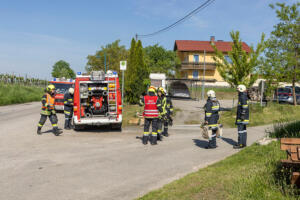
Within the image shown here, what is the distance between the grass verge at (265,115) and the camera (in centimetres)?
1445

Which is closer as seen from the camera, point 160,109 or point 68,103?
point 160,109

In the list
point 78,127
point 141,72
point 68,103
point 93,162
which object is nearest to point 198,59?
point 141,72

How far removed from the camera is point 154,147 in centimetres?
902

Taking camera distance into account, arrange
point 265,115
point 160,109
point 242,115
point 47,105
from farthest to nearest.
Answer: point 265,115
point 47,105
point 160,109
point 242,115

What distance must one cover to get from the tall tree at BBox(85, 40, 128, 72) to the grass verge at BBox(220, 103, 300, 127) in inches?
1218

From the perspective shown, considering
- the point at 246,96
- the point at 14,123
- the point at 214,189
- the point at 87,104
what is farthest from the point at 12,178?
the point at 14,123

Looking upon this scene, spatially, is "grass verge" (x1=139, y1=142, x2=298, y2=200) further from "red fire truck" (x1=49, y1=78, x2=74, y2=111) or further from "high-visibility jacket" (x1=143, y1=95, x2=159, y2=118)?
"red fire truck" (x1=49, y1=78, x2=74, y2=111)

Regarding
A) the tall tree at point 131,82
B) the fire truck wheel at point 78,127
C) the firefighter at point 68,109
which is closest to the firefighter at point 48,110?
the fire truck wheel at point 78,127

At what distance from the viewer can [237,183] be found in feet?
16.0

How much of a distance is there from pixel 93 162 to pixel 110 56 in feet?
132

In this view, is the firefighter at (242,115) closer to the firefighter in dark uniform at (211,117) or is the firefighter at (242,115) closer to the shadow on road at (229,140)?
the firefighter in dark uniform at (211,117)

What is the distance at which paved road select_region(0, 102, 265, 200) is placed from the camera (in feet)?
16.7

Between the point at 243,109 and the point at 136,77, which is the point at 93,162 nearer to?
the point at 243,109

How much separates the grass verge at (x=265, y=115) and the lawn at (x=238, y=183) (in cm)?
833
